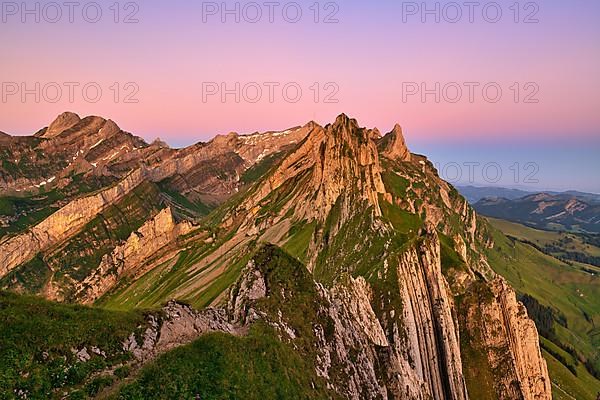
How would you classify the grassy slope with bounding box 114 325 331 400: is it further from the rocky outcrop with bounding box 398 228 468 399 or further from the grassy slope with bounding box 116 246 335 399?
the rocky outcrop with bounding box 398 228 468 399

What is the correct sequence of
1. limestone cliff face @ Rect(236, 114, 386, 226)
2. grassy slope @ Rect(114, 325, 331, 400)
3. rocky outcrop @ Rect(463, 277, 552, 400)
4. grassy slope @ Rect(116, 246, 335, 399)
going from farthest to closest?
1. limestone cliff face @ Rect(236, 114, 386, 226)
2. rocky outcrop @ Rect(463, 277, 552, 400)
3. grassy slope @ Rect(116, 246, 335, 399)
4. grassy slope @ Rect(114, 325, 331, 400)

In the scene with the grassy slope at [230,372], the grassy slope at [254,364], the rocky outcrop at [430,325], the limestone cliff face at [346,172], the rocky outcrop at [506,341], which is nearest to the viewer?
the grassy slope at [230,372]

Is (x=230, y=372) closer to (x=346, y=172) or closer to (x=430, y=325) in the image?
(x=430, y=325)

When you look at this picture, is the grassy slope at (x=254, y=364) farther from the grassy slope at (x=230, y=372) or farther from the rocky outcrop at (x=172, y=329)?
the rocky outcrop at (x=172, y=329)

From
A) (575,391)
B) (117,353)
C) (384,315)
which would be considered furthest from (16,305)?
(575,391)

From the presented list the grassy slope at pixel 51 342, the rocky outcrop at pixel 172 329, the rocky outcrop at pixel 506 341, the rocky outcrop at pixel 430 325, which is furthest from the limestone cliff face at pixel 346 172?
the grassy slope at pixel 51 342

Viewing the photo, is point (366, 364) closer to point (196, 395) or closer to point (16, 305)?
point (196, 395)

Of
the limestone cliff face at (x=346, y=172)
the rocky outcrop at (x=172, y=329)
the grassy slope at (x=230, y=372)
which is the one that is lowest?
the grassy slope at (x=230, y=372)

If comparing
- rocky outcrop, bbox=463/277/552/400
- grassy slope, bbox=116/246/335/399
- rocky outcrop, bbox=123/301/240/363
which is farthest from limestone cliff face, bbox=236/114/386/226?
rocky outcrop, bbox=123/301/240/363

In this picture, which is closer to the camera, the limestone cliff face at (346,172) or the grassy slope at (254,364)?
the grassy slope at (254,364)
